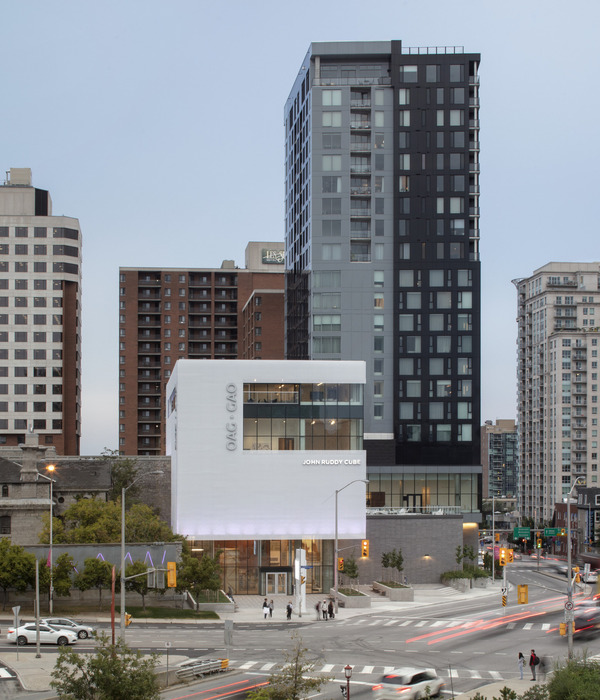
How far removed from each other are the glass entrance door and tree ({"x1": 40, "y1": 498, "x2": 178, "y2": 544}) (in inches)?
450

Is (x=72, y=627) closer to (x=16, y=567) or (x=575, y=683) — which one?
(x=16, y=567)

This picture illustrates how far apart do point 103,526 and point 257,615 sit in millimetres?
13879

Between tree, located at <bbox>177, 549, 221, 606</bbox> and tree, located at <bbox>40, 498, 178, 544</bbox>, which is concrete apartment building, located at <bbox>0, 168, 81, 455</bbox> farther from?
tree, located at <bbox>177, 549, 221, 606</bbox>

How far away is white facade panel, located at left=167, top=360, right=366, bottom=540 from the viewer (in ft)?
282

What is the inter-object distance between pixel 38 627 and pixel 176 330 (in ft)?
431

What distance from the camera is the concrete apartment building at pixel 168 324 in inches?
7032

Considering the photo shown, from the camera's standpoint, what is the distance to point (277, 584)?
282ft

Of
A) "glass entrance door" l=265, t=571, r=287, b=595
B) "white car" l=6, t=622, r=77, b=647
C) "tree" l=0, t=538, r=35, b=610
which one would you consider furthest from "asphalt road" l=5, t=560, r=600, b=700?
"glass entrance door" l=265, t=571, r=287, b=595

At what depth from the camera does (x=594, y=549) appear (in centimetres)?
14812

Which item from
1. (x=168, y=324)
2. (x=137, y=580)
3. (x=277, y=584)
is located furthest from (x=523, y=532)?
(x=168, y=324)

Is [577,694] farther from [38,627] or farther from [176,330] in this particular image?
[176,330]

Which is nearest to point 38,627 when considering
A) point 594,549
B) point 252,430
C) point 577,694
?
point 577,694

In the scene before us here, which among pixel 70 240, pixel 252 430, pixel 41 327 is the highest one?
pixel 70 240

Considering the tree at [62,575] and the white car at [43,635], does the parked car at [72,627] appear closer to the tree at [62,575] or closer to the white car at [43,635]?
the white car at [43,635]
